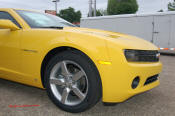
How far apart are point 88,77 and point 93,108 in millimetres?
615

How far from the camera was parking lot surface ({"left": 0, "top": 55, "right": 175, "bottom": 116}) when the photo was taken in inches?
94.3

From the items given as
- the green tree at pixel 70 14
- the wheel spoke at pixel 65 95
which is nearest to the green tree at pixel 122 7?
the wheel spoke at pixel 65 95

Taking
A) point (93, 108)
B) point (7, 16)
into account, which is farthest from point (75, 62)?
point (7, 16)

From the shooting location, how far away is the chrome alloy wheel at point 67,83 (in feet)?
7.60

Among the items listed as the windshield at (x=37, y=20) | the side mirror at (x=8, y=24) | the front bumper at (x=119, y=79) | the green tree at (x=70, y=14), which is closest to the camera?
the front bumper at (x=119, y=79)

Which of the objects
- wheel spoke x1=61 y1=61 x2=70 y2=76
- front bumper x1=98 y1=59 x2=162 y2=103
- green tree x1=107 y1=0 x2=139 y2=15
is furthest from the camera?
green tree x1=107 y1=0 x2=139 y2=15

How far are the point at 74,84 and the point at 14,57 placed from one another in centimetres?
107

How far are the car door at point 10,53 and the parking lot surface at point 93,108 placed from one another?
365mm

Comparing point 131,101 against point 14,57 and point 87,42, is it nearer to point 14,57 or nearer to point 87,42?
point 87,42

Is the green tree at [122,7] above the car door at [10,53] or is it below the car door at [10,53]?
above

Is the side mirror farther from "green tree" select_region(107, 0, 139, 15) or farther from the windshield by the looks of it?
"green tree" select_region(107, 0, 139, 15)

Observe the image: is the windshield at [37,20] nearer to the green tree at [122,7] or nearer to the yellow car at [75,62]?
the yellow car at [75,62]

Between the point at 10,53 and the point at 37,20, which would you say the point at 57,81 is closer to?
the point at 10,53

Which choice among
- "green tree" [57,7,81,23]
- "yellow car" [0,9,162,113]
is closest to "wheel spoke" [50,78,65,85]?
"yellow car" [0,9,162,113]
